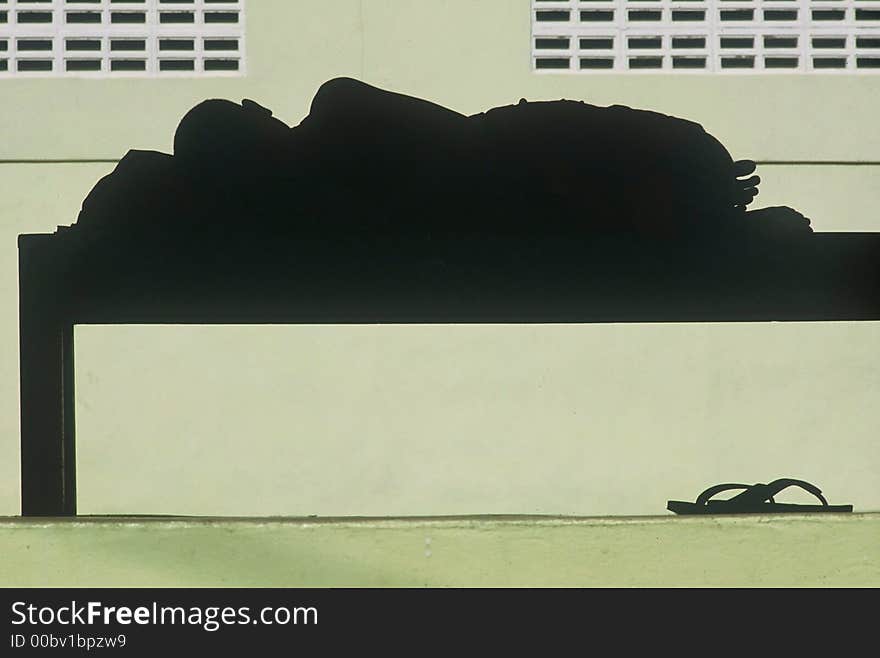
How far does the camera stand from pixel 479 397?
589 centimetres

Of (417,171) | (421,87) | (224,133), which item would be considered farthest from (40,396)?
(421,87)

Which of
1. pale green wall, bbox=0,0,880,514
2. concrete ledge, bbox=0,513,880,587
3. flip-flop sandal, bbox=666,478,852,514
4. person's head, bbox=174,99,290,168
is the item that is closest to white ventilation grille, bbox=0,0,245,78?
person's head, bbox=174,99,290,168

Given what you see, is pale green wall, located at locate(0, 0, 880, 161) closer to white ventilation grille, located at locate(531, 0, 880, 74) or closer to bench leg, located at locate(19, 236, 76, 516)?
white ventilation grille, located at locate(531, 0, 880, 74)

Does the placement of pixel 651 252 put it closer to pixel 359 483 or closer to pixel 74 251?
pixel 359 483

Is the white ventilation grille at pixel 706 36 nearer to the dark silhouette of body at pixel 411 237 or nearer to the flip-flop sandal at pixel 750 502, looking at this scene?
the dark silhouette of body at pixel 411 237

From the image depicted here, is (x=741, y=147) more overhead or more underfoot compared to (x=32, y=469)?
more overhead

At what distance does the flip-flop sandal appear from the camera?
5.85 metres

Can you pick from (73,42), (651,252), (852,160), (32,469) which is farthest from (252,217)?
(852,160)

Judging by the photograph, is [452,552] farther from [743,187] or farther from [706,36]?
[706,36]

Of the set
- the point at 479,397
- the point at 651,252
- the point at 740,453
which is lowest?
the point at 740,453

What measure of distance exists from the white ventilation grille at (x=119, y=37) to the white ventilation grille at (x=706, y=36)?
1.71m

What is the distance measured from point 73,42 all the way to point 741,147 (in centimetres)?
364

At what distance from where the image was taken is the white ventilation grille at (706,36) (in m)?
5.75

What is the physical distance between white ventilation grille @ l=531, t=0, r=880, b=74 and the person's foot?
1.80 ft
